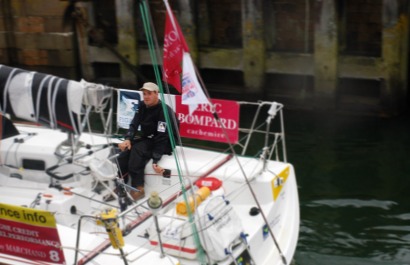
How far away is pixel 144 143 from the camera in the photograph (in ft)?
26.2

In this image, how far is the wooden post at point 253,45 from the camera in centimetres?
1262

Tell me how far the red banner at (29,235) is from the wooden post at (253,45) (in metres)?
7.52

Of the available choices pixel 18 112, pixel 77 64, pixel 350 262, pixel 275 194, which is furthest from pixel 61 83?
pixel 77 64

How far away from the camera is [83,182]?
790cm

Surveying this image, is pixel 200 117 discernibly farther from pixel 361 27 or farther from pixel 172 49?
pixel 361 27

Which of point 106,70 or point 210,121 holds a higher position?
point 210,121

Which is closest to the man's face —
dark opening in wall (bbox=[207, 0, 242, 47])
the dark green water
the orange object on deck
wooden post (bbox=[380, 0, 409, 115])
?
the orange object on deck

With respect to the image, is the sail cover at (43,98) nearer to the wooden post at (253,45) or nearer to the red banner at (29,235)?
the red banner at (29,235)

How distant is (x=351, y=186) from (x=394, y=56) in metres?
2.78

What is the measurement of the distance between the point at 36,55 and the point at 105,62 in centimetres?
163

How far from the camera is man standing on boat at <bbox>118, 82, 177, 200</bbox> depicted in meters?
7.86

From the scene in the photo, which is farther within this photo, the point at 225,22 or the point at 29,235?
the point at 225,22

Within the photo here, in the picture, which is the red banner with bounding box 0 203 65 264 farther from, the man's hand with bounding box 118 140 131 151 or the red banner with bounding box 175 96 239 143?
the red banner with bounding box 175 96 239 143

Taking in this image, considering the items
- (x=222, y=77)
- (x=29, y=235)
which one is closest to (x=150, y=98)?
(x=29, y=235)
